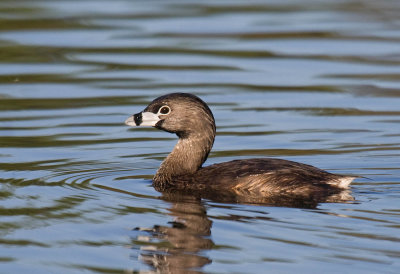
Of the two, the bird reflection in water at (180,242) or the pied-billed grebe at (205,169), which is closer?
the bird reflection in water at (180,242)

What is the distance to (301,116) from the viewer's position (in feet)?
48.2

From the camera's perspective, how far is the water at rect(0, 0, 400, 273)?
8.44 metres

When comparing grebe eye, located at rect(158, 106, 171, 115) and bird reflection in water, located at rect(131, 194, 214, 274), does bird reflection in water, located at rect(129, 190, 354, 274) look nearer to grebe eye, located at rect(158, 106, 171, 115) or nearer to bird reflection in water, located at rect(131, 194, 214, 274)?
bird reflection in water, located at rect(131, 194, 214, 274)

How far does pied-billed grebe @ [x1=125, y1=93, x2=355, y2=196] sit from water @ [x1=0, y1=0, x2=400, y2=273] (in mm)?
310

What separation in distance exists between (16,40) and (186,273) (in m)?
12.6

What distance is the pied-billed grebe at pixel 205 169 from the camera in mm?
A: 10305

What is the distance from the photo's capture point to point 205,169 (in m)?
10.9

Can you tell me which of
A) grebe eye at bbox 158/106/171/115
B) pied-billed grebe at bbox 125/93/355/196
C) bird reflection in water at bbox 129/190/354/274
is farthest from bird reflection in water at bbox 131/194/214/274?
grebe eye at bbox 158/106/171/115

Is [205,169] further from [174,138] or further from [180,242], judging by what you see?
[174,138]

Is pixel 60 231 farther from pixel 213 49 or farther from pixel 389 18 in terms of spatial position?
pixel 389 18

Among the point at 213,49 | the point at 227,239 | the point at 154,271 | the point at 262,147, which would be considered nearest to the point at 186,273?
the point at 154,271

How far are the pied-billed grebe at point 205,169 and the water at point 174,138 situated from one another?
1.02 feet

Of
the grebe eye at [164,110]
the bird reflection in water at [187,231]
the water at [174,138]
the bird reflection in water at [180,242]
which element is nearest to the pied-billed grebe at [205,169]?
the grebe eye at [164,110]

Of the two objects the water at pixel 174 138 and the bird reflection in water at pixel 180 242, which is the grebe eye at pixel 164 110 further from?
the bird reflection in water at pixel 180 242
